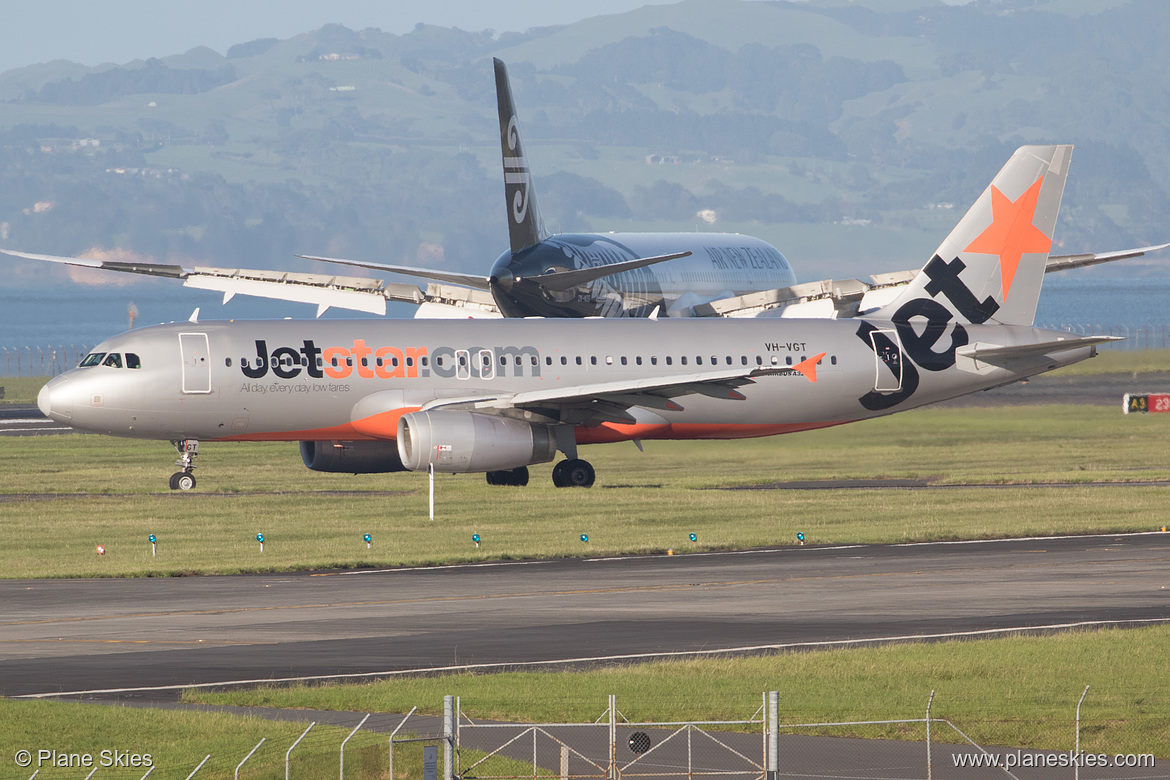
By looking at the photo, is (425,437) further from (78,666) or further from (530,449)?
(78,666)

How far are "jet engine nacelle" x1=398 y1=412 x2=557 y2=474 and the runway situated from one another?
8.99 meters

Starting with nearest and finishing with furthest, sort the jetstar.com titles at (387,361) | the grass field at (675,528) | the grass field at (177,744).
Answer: the grass field at (177,744)
the grass field at (675,528)
the jetstar.com titles at (387,361)

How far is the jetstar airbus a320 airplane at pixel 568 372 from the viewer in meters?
46.8

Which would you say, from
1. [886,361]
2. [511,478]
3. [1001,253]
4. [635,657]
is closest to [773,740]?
[635,657]

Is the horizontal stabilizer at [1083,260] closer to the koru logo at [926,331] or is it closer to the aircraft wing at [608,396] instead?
the koru logo at [926,331]

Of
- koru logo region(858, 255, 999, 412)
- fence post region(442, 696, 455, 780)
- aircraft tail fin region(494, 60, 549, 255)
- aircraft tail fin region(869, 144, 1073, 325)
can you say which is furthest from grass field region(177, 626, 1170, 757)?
aircraft tail fin region(494, 60, 549, 255)

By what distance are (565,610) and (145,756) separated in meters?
12.4

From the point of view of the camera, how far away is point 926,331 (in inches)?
2083

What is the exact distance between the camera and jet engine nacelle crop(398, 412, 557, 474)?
44.8 m

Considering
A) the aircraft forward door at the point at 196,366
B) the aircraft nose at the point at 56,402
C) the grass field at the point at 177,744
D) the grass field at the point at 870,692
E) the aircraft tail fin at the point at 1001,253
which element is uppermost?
the aircraft tail fin at the point at 1001,253

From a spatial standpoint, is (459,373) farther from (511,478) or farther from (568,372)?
(511,478)

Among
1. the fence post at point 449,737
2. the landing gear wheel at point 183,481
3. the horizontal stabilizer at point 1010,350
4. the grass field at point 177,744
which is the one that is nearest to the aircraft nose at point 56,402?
the landing gear wheel at point 183,481

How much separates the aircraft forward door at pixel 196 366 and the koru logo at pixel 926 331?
19.3 metres

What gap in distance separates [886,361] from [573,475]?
10141mm
